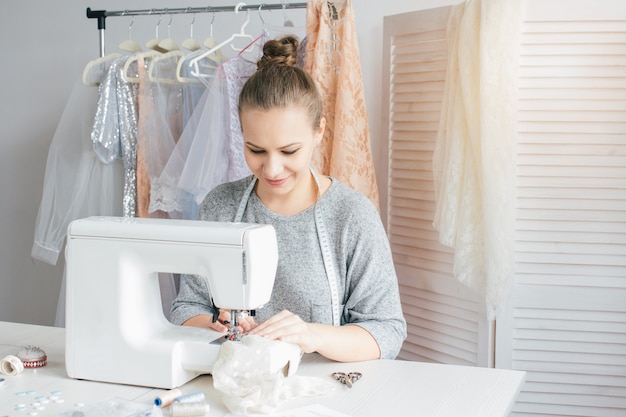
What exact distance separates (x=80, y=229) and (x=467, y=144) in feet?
4.16

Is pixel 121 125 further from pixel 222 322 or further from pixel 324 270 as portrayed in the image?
pixel 222 322

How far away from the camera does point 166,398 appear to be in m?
1.45

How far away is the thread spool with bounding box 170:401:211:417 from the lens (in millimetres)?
1387

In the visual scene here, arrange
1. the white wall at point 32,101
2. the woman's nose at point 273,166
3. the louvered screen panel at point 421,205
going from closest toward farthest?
1. the woman's nose at point 273,166
2. the louvered screen panel at point 421,205
3. the white wall at point 32,101

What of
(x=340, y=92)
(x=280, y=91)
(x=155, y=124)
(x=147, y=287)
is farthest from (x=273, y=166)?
(x=155, y=124)

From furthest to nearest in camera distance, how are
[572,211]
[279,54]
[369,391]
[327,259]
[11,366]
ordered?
[572,211]
[279,54]
[327,259]
[11,366]
[369,391]

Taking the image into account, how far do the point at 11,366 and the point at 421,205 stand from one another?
147 centimetres

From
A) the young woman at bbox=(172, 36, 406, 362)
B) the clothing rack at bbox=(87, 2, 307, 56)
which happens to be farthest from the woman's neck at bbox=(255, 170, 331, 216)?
the clothing rack at bbox=(87, 2, 307, 56)

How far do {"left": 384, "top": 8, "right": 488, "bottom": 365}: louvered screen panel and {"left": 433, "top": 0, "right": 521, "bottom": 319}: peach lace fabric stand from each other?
0.36 ft

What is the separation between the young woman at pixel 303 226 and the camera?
5.97 ft

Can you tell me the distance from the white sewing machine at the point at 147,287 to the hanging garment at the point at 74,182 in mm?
1475

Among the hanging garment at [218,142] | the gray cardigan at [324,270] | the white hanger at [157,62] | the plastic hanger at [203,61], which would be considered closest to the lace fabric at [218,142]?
the hanging garment at [218,142]

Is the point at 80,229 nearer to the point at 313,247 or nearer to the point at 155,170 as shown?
the point at 313,247

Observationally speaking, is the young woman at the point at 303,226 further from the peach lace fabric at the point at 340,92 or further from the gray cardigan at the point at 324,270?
the peach lace fabric at the point at 340,92
